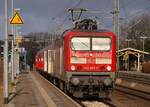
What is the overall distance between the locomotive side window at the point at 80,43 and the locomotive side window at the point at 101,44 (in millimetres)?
275

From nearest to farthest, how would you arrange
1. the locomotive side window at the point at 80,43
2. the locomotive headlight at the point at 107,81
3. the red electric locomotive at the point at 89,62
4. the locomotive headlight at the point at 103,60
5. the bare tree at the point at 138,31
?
the locomotive headlight at the point at 107,81
the red electric locomotive at the point at 89,62
the locomotive headlight at the point at 103,60
the locomotive side window at the point at 80,43
the bare tree at the point at 138,31

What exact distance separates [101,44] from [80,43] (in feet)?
3.14

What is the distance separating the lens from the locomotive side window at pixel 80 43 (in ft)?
71.9

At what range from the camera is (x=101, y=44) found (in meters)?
22.1

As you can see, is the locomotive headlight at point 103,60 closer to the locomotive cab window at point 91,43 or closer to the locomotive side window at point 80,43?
the locomotive cab window at point 91,43

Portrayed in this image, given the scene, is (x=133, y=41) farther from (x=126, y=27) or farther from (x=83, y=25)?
(x=83, y=25)

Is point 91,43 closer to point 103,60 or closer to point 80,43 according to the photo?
point 80,43

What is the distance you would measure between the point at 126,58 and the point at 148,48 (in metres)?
32.4

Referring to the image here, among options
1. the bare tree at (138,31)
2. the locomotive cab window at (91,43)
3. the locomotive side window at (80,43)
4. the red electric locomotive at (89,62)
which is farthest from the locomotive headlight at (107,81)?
the bare tree at (138,31)

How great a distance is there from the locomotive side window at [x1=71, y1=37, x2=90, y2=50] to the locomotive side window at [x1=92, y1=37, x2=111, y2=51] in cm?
28

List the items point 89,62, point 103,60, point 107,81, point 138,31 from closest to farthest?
point 107,81 < point 89,62 < point 103,60 < point 138,31

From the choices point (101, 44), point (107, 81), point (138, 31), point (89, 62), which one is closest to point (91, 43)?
point (101, 44)

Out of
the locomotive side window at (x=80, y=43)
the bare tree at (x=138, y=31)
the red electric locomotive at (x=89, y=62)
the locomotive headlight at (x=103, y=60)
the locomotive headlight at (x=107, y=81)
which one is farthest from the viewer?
the bare tree at (x=138, y=31)

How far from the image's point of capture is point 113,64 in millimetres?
21672
